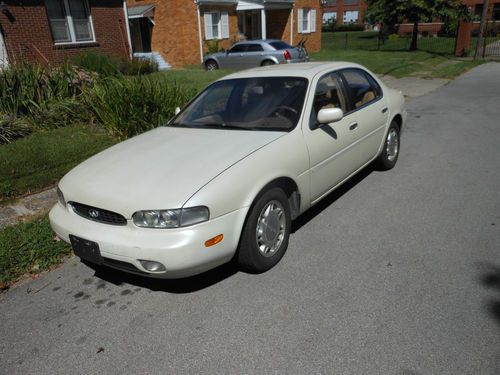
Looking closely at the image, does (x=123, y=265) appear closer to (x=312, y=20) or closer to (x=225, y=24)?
(x=225, y=24)

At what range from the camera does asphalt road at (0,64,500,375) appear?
2543 millimetres

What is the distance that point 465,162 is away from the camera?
6016mm

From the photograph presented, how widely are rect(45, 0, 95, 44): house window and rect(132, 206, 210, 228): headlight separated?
15246 millimetres

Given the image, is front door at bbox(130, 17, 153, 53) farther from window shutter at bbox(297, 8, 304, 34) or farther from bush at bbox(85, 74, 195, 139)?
bush at bbox(85, 74, 195, 139)

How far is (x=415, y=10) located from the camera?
23.8 meters

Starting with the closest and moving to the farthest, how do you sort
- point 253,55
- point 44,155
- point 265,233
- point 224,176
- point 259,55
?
point 224,176
point 265,233
point 44,155
point 259,55
point 253,55

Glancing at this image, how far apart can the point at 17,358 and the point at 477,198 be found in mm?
4690

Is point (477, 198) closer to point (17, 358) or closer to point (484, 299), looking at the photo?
point (484, 299)

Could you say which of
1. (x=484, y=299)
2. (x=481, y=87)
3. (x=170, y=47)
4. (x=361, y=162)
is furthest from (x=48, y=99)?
(x=170, y=47)

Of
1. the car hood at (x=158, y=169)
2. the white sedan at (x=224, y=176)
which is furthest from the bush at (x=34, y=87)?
the car hood at (x=158, y=169)

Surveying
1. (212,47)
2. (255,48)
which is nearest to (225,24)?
(212,47)

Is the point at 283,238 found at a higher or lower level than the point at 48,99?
lower

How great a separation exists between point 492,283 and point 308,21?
92.4 feet

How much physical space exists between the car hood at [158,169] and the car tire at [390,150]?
2426mm
